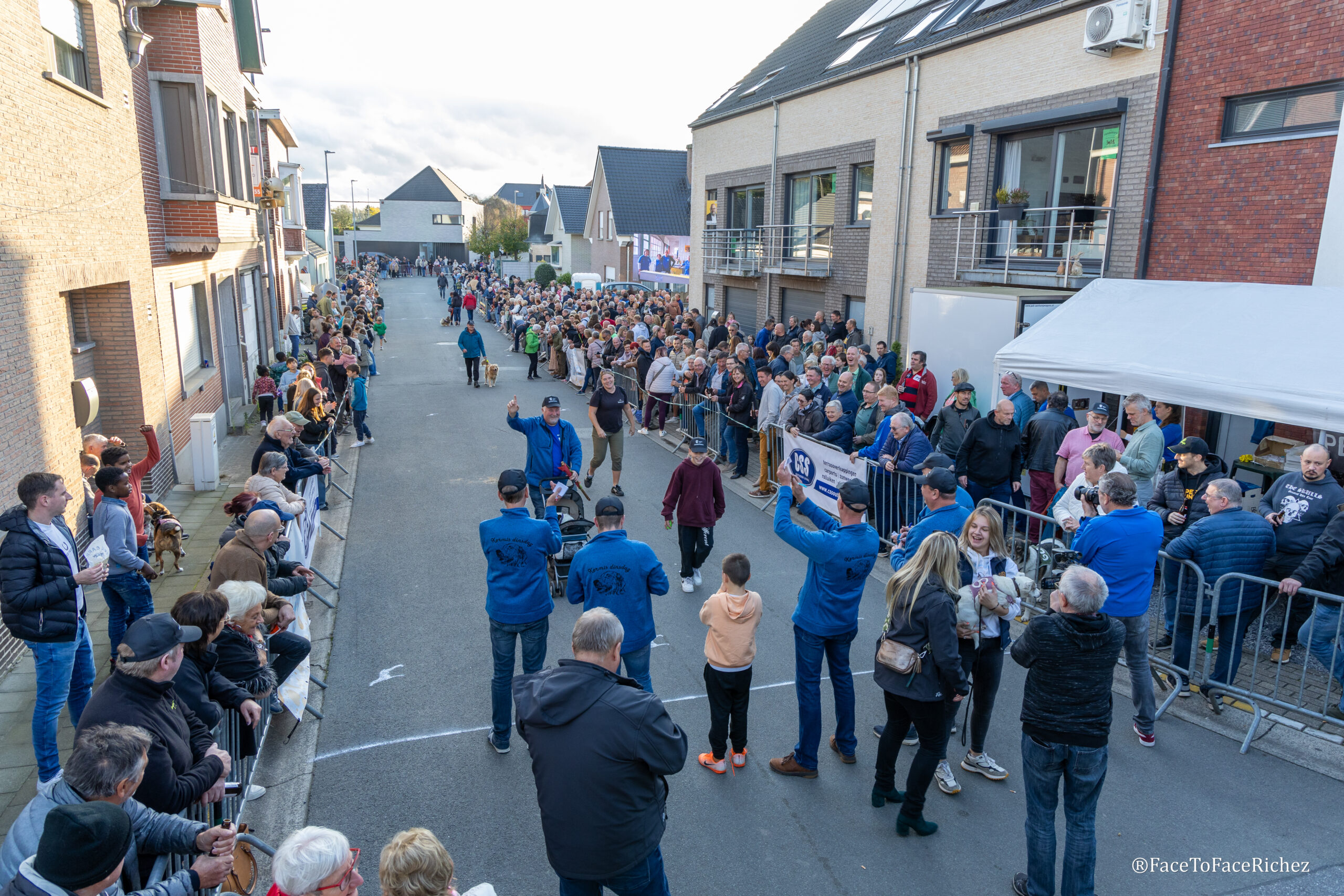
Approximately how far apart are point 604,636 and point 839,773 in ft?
9.15

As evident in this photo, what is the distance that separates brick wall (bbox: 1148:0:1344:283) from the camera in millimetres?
9289

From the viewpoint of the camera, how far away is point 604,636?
10.9ft

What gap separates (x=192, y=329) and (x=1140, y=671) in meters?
15.1

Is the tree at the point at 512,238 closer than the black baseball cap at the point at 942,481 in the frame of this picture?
No

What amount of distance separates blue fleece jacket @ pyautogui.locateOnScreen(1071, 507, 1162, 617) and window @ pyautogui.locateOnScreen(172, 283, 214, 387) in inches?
502

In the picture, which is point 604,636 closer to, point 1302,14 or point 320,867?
point 320,867

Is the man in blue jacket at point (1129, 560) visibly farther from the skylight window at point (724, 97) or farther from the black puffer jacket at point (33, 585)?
the skylight window at point (724, 97)

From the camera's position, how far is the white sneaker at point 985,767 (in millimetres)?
5262

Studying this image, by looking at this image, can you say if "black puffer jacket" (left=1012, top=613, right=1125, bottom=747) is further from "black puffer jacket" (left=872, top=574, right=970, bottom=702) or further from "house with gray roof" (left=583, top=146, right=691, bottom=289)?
"house with gray roof" (left=583, top=146, right=691, bottom=289)

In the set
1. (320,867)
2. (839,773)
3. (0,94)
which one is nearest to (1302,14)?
(839,773)

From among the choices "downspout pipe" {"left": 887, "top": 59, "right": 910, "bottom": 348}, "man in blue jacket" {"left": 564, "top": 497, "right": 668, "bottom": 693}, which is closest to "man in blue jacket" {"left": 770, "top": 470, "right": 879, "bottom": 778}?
"man in blue jacket" {"left": 564, "top": 497, "right": 668, "bottom": 693}

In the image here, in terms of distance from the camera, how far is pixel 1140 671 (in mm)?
5754

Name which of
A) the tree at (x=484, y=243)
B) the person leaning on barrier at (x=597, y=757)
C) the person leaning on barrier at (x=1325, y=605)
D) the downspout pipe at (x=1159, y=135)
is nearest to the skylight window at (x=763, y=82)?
the downspout pipe at (x=1159, y=135)

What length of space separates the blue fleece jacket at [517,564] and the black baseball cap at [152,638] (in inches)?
80.7
